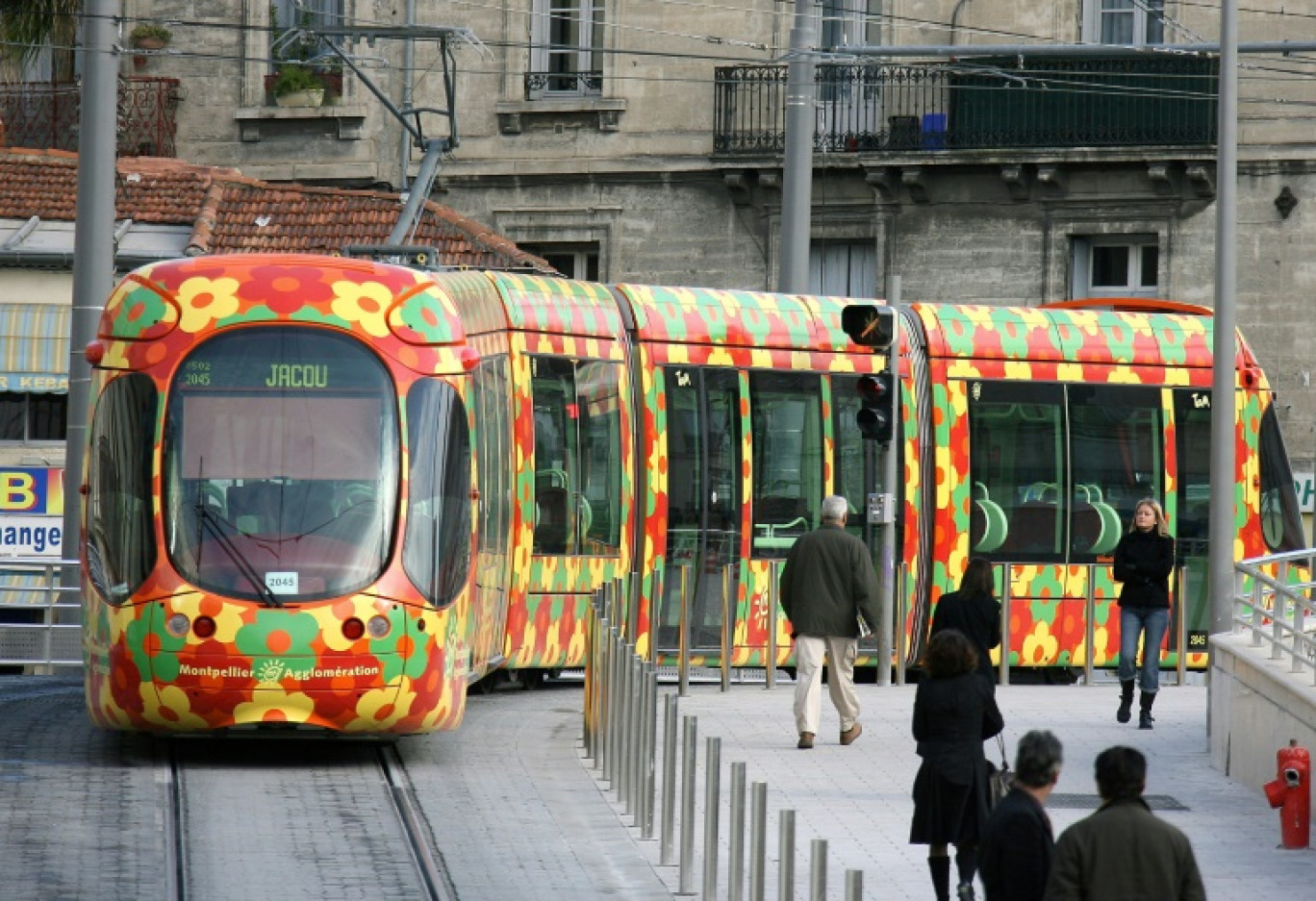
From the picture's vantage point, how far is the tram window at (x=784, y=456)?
22078 mm

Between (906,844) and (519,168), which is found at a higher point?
(519,168)

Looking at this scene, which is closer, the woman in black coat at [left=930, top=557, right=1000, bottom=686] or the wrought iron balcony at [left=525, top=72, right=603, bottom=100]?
the woman in black coat at [left=930, top=557, right=1000, bottom=686]

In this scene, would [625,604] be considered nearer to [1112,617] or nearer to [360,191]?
[1112,617]

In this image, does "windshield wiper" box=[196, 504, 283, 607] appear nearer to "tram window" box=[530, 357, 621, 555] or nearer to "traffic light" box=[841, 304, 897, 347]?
"tram window" box=[530, 357, 621, 555]

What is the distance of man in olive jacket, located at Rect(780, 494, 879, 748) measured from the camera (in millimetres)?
17438

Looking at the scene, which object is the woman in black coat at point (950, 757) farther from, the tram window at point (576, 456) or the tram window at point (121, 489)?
the tram window at point (576, 456)

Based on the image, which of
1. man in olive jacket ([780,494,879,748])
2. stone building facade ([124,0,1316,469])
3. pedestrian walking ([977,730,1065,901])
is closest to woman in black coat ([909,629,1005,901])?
pedestrian walking ([977,730,1065,901])

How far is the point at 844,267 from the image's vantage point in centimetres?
3606

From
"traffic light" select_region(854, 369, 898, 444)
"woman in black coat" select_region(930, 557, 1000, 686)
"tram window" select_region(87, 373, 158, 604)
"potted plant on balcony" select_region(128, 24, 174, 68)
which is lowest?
"woman in black coat" select_region(930, 557, 1000, 686)

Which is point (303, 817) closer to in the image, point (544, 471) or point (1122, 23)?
point (544, 471)

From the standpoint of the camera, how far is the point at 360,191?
3591cm

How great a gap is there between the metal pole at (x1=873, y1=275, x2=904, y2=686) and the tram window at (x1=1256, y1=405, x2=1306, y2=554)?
342 cm

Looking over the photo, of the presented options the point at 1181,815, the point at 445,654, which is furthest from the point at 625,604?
the point at 1181,815

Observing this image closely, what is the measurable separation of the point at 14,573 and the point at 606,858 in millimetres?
13842
